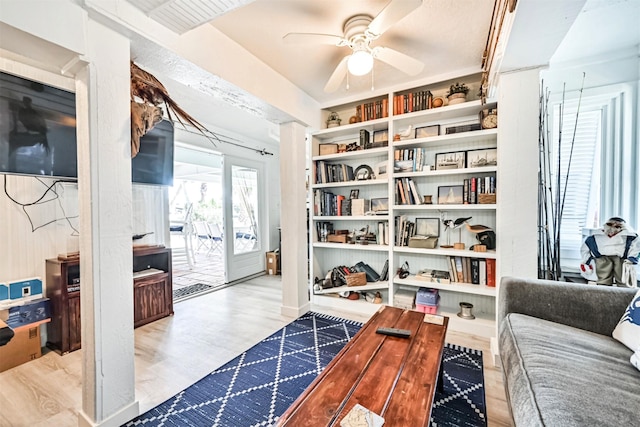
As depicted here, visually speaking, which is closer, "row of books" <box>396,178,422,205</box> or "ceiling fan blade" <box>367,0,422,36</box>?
"ceiling fan blade" <box>367,0,422,36</box>

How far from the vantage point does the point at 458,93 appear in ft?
8.03

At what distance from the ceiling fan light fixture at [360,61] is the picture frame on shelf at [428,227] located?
5.52 feet

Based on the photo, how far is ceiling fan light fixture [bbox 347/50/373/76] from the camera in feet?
5.44

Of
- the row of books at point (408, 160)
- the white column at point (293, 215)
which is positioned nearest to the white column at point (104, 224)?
the white column at point (293, 215)

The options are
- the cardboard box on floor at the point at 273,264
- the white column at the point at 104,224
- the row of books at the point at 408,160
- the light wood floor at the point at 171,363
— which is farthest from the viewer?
the cardboard box on floor at the point at 273,264

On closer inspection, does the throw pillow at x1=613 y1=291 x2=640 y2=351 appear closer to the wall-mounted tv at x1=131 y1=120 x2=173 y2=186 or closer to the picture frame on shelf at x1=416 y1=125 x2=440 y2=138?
the picture frame on shelf at x1=416 y1=125 x2=440 y2=138

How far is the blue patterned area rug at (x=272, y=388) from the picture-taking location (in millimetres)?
1453

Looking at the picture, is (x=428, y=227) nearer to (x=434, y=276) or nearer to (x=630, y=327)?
(x=434, y=276)

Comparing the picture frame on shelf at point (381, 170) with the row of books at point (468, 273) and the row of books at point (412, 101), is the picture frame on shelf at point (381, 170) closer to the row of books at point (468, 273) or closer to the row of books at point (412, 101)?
the row of books at point (412, 101)

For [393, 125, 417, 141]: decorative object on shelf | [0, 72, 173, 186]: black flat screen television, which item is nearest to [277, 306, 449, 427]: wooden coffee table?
[393, 125, 417, 141]: decorative object on shelf

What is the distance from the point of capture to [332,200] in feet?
10.2

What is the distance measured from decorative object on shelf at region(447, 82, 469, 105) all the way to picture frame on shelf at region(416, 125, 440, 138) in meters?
0.25

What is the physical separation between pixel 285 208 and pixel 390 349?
1794 mm

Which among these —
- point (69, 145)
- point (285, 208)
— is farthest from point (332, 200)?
point (69, 145)
